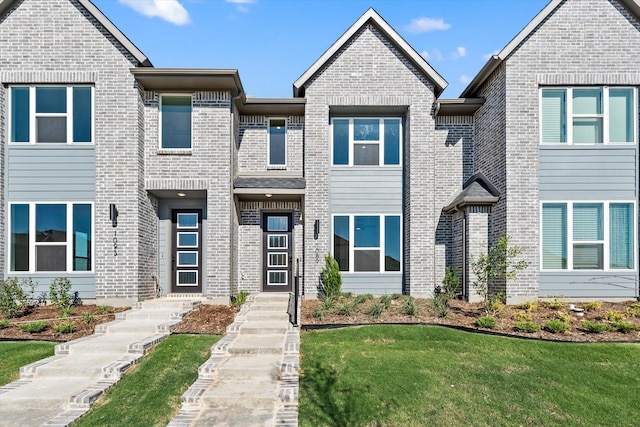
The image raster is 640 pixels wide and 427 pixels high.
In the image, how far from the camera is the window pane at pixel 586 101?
37.2 ft

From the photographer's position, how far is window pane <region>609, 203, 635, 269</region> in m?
11.2

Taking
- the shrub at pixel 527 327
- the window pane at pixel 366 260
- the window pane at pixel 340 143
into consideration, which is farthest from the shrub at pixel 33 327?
the shrub at pixel 527 327

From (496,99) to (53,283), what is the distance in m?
13.1

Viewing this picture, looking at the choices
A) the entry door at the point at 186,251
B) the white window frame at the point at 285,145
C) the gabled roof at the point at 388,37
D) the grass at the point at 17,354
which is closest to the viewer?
the grass at the point at 17,354

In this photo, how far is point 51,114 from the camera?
1126cm

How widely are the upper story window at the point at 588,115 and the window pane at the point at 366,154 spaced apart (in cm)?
461

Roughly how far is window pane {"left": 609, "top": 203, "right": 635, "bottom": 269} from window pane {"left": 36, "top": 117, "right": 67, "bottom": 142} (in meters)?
15.0

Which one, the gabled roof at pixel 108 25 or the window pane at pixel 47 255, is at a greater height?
the gabled roof at pixel 108 25

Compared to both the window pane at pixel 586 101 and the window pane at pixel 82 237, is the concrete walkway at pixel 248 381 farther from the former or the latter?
the window pane at pixel 586 101

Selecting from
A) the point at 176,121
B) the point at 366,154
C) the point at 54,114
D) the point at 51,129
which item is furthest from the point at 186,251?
the point at 366,154

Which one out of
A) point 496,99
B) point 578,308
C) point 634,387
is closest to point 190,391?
point 634,387

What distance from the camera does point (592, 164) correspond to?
37.1 ft

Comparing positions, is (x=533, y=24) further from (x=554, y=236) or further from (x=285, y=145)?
(x=285, y=145)

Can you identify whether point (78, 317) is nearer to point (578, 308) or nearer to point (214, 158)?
point (214, 158)
